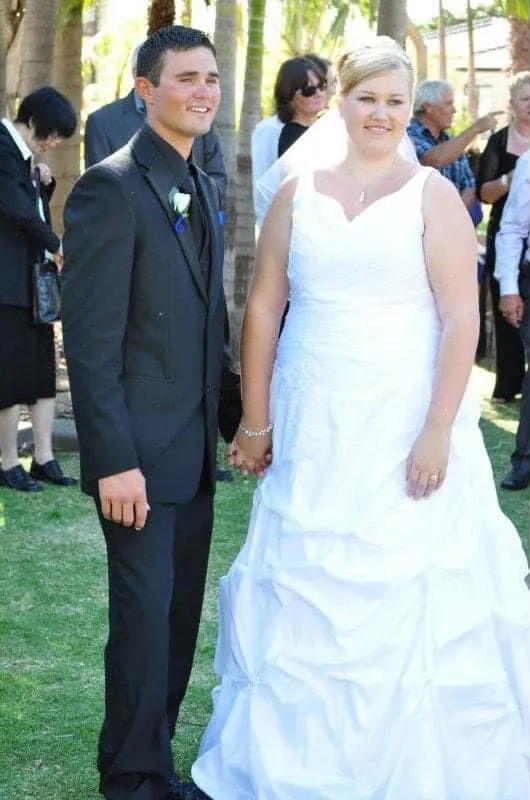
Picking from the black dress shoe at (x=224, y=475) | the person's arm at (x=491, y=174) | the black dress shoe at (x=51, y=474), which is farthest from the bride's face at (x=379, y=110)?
the person's arm at (x=491, y=174)

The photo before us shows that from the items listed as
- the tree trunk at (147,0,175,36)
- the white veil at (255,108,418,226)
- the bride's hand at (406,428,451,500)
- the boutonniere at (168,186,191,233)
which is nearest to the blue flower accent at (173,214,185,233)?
the boutonniere at (168,186,191,233)

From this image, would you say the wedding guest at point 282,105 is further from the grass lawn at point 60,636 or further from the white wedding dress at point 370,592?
the white wedding dress at point 370,592

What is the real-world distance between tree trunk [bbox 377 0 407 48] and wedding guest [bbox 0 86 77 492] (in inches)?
136

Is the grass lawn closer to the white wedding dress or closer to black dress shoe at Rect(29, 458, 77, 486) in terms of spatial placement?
black dress shoe at Rect(29, 458, 77, 486)

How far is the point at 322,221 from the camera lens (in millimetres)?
4020

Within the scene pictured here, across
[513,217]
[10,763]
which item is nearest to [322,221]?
[10,763]

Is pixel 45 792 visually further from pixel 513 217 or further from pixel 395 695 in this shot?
pixel 513 217

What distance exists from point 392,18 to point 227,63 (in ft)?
4.78

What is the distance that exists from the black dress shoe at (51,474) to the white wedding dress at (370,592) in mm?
3994

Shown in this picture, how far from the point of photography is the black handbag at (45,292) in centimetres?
745

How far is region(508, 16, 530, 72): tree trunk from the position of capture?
66.2 feet

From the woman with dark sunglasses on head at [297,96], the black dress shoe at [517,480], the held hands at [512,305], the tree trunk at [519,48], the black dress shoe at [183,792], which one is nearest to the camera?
the black dress shoe at [183,792]

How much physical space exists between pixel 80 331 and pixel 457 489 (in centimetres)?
116

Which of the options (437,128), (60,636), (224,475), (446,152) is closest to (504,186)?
(437,128)
